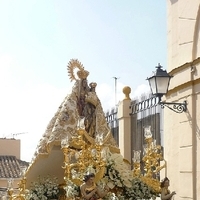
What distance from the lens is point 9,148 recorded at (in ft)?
94.9

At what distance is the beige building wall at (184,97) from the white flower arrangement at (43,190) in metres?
1.85

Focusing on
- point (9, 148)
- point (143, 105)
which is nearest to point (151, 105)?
point (143, 105)

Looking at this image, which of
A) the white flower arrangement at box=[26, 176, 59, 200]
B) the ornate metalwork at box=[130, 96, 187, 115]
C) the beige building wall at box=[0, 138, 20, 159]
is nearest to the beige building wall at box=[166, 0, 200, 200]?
the ornate metalwork at box=[130, 96, 187, 115]

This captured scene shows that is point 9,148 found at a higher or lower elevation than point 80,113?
lower

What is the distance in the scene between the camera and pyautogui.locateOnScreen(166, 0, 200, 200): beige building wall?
7.55 meters

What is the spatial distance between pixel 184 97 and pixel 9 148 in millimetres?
22058

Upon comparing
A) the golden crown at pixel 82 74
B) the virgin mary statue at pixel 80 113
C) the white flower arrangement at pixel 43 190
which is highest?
the golden crown at pixel 82 74

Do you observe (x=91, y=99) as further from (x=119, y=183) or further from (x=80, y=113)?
(x=119, y=183)

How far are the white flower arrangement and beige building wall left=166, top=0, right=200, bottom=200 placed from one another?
1854 mm

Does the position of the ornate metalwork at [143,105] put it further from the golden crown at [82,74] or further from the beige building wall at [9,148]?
the beige building wall at [9,148]

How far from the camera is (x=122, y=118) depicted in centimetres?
1116

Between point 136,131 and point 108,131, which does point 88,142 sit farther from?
point 136,131

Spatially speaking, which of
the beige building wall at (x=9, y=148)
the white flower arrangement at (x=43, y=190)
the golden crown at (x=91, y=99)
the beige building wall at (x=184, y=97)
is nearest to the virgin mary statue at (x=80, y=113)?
the golden crown at (x=91, y=99)

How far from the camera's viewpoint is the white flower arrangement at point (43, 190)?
7.08 metres
